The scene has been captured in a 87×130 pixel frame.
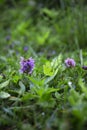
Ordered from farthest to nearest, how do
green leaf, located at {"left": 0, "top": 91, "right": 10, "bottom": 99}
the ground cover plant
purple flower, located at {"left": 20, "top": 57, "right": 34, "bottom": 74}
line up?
purple flower, located at {"left": 20, "top": 57, "right": 34, "bottom": 74}, green leaf, located at {"left": 0, "top": 91, "right": 10, "bottom": 99}, the ground cover plant

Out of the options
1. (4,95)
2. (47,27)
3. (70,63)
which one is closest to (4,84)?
(4,95)

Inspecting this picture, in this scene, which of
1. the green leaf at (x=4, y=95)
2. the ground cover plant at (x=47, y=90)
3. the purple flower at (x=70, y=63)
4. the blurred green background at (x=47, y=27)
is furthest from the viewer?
the blurred green background at (x=47, y=27)

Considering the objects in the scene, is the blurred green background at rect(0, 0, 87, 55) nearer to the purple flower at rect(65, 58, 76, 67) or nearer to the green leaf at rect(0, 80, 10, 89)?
the purple flower at rect(65, 58, 76, 67)

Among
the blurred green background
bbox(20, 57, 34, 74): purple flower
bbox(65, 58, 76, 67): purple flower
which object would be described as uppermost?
bbox(20, 57, 34, 74): purple flower

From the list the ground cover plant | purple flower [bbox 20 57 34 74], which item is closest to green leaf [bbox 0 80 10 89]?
→ the ground cover plant

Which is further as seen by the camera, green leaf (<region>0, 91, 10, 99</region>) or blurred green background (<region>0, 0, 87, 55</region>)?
blurred green background (<region>0, 0, 87, 55</region>)

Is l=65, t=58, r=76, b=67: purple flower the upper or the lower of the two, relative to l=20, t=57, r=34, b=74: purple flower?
lower

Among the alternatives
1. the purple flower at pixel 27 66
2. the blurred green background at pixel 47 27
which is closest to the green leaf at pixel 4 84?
the purple flower at pixel 27 66

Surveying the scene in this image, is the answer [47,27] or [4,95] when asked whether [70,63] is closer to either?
[4,95]

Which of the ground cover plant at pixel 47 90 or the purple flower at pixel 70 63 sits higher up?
the purple flower at pixel 70 63

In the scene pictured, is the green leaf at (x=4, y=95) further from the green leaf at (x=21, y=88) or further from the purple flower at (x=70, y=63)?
the purple flower at (x=70, y=63)

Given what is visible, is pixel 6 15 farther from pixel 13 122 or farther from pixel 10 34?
pixel 13 122

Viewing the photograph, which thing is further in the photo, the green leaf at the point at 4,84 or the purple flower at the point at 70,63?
the purple flower at the point at 70,63

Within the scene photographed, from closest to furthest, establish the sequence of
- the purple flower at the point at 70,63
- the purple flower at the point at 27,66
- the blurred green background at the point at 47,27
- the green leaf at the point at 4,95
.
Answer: the green leaf at the point at 4,95, the purple flower at the point at 27,66, the purple flower at the point at 70,63, the blurred green background at the point at 47,27
